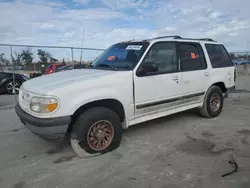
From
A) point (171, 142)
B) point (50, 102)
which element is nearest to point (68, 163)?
point (50, 102)

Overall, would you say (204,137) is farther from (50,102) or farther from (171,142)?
Result: (50,102)

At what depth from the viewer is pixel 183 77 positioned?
193 inches

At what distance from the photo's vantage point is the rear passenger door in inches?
196

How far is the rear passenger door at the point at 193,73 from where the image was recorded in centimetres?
498

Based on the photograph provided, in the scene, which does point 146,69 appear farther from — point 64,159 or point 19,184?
point 19,184

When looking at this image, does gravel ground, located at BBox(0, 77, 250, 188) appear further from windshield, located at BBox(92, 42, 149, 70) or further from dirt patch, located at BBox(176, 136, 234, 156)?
windshield, located at BBox(92, 42, 149, 70)

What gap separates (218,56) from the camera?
19.4ft

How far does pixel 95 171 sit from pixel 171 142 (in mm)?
1659

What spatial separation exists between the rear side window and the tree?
7.15 metres

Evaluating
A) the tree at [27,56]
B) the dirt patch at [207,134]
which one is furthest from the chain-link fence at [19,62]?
the dirt patch at [207,134]

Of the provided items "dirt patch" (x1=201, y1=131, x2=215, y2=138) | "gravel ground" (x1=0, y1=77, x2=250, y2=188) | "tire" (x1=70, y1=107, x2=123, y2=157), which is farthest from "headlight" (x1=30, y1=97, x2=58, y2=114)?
"dirt patch" (x1=201, y1=131, x2=215, y2=138)

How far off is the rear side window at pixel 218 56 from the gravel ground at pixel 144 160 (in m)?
1.51

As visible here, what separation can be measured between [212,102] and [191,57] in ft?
4.53

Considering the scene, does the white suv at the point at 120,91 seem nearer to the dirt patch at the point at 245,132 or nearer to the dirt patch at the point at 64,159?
the dirt patch at the point at 64,159
